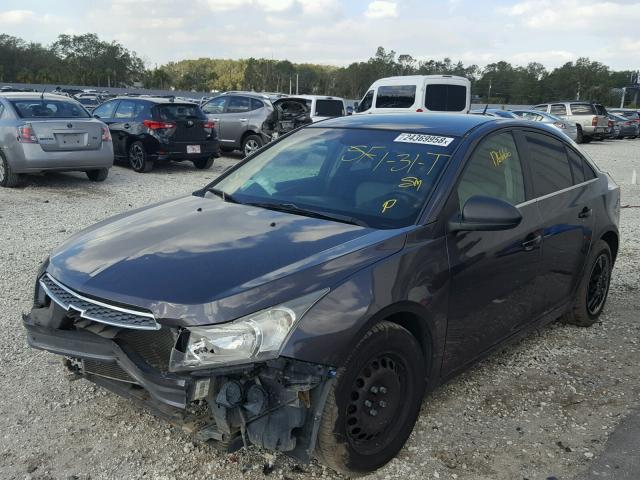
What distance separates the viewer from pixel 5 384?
139 inches

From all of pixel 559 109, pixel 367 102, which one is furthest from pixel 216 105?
pixel 559 109

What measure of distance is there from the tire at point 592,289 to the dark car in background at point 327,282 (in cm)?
47

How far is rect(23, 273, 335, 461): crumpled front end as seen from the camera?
2.36 m

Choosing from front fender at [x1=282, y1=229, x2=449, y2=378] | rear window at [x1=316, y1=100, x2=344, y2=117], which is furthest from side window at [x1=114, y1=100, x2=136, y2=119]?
front fender at [x1=282, y1=229, x2=449, y2=378]

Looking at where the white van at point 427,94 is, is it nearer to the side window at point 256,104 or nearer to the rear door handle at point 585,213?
the side window at point 256,104

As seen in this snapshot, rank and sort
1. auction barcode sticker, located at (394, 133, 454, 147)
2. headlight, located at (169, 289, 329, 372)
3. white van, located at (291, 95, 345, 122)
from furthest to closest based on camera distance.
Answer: white van, located at (291, 95, 345, 122) < auction barcode sticker, located at (394, 133, 454, 147) < headlight, located at (169, 289, 329, 372)

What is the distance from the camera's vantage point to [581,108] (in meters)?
27.3

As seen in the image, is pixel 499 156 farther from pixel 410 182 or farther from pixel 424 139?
pixel 410 182

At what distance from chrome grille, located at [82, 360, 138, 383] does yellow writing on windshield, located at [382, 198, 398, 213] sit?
1.52 m

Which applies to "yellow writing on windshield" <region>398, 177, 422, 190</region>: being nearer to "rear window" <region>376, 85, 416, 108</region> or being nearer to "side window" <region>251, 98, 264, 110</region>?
"side window" <region>251, 98, 264, 110</region>

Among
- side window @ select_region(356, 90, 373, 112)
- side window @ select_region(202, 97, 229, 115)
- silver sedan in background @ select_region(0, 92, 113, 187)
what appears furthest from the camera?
side window @ select_region(356, 90, 373, 112)

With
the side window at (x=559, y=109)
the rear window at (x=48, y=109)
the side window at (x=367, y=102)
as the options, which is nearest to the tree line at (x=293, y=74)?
the side window at (x=559, y=109)

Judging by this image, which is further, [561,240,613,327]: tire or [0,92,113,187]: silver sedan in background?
[0,92,113,187]: silver sedan in background

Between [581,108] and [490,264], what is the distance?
2710 centimetres
